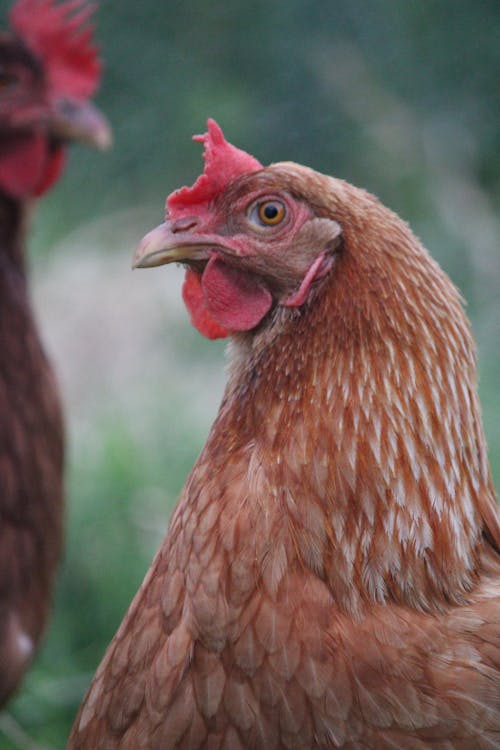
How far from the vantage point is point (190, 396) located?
14.5 ft

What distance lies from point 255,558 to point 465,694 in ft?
1.23

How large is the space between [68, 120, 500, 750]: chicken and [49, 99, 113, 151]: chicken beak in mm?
1220

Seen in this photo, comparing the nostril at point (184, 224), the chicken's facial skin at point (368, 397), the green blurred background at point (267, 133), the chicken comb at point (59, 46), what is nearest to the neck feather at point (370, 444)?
the chicken's facial skin at point (368, 397)

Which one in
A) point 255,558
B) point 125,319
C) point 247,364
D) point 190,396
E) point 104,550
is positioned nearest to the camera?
point 255,558

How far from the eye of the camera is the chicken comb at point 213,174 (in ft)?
5.29

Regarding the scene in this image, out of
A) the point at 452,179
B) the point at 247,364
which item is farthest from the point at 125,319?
the point at 247,364

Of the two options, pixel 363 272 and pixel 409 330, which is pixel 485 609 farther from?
pixel 363 272

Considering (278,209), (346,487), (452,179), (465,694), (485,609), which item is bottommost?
(465,694)

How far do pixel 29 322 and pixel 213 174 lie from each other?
108 cm

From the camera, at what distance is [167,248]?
1.58 metres

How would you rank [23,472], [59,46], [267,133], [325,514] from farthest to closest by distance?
[267,133], [59,46], [23,472], [325,514]

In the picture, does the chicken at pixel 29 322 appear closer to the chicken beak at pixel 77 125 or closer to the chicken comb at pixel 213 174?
the chicken beak at pixel 77 125

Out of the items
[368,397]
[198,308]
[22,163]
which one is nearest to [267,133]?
[22,163]

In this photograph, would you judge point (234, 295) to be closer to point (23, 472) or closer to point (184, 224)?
point (184, 224)
